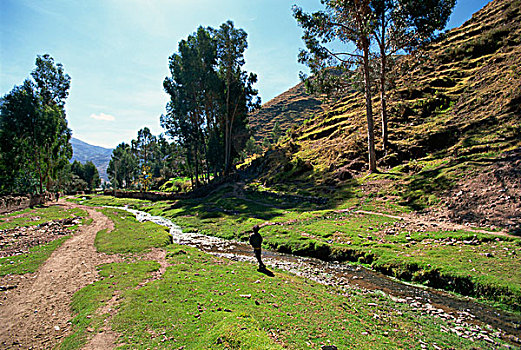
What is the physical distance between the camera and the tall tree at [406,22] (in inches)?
1168

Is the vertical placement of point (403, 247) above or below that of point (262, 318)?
above

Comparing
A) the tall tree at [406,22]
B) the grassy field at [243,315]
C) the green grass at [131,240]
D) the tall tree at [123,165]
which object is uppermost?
the tall tree at [406,22]

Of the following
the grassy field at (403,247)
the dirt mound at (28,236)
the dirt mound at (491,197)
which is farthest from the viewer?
the dirt mound at (28,236)

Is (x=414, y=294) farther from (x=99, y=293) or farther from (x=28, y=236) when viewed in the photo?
(x=28, y=236)

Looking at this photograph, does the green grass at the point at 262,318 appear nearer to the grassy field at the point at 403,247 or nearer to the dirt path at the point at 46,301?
the dirt path at the point at 46,301

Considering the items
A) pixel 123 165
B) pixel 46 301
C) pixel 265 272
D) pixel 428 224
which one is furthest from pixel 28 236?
pixel 123 165

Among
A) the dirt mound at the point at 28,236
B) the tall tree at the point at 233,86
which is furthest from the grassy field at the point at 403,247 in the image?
the tall tree at the point at 233,86

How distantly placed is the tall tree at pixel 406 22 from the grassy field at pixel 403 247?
21344mm

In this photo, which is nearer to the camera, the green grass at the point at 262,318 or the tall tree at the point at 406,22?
the green grass at the point at 262,318

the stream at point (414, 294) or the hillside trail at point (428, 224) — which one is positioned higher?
the hillside trail at point (428, 224)

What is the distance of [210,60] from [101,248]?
52.0m

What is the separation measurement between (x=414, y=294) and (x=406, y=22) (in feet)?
117

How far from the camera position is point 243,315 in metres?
8.25

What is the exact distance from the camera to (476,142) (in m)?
26.1
